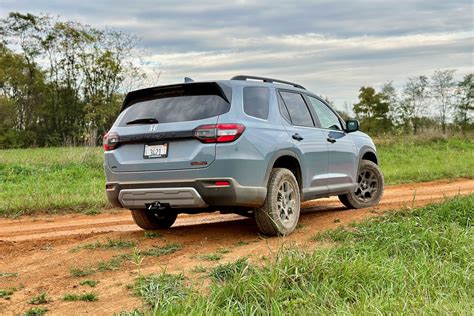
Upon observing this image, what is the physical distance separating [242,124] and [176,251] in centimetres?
152

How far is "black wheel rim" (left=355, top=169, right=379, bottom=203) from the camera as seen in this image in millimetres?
9125

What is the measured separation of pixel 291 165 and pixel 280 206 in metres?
0.69

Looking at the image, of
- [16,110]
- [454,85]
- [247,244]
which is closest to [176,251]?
[247,244]

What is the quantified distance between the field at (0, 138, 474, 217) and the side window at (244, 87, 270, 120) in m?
4.42

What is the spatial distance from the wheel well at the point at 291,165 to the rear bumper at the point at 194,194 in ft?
2.27

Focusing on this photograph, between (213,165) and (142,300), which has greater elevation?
(213,165)

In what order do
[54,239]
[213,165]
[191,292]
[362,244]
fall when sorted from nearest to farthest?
[191,292], [362,244], [213,165], [54,239]

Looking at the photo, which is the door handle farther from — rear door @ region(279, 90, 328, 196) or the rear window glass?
the rear window glass

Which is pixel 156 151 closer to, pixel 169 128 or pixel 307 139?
pixel 169 128

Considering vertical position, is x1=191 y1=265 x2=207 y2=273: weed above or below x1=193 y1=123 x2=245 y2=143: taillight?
below

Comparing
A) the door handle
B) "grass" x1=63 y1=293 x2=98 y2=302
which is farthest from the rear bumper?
"grass" x1=63 y1=293 x2=98 y2=302

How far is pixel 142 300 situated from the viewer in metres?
4.21

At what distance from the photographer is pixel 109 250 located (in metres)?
6.11

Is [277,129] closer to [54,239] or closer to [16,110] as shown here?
[54,239]
